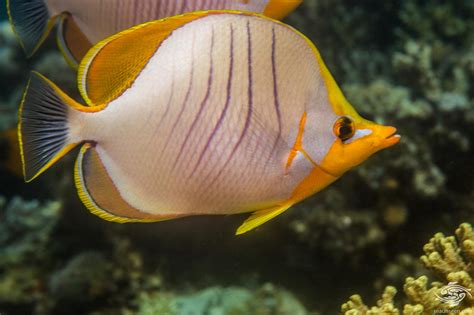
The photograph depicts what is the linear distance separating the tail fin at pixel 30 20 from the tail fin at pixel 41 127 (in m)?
0.49

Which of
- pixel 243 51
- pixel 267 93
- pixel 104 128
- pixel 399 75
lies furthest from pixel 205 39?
pixel 399 75

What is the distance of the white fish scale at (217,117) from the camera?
39.9 inches

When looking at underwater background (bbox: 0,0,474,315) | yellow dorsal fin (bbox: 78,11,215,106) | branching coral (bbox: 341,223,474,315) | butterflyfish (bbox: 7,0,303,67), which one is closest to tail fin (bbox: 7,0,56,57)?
butterflyfish (bbox: 7,0,303,67)

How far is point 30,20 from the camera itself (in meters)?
1.42

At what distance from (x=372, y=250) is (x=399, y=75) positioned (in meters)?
1.91

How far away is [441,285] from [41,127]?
149cm

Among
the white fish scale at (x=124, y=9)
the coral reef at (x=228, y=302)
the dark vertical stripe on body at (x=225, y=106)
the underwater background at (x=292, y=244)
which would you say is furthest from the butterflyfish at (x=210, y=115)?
the coral reef at (x=228, y=302)

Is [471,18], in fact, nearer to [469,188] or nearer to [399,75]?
[399,75]

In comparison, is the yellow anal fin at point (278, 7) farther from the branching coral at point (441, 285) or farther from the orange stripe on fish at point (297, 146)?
the branching coral at point (441, 285)

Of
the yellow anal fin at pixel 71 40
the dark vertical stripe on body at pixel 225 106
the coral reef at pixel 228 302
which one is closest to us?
the dark vertical stripe on body at pixel 225 106

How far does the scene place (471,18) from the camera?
4.80m

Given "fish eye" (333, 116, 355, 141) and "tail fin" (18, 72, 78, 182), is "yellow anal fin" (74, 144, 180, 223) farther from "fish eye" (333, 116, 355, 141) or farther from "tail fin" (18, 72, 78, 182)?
"fish eye" (333, 116, 355, 141)

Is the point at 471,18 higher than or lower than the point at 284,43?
lower

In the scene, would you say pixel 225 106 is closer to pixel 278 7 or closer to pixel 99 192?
pixel 99 192
